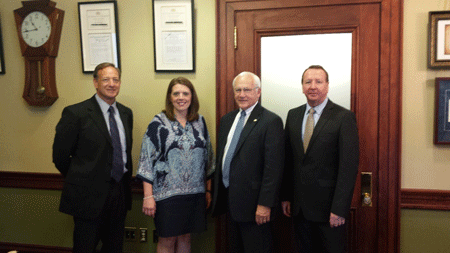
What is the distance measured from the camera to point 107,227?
201cm

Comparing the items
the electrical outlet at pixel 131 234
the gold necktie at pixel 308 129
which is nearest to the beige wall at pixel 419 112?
the gold necktie at pixel 308 129

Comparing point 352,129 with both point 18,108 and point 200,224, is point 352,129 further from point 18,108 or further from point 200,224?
point 18,108

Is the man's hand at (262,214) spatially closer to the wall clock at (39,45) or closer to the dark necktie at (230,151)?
the dark necktie at (230,151)

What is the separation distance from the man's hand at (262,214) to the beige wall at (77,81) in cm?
78

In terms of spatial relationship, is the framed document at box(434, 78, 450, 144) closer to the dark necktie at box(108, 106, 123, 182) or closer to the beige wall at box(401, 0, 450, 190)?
the beige wall at box(401, 0, 450, 190)

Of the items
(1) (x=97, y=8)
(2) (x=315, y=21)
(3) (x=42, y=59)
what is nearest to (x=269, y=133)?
(2) (x=315, y=21)

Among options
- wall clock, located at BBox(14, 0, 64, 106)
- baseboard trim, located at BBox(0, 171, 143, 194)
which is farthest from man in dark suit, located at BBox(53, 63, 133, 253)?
wall clock, located at BBox(14, 0, 64, 106)

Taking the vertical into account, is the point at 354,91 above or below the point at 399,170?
above

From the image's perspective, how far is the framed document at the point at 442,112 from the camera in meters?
2.00

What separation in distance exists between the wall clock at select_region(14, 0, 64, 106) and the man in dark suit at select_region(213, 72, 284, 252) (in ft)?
5.23

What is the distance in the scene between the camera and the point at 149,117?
2408 millimetres

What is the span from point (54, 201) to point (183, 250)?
4.18 ft

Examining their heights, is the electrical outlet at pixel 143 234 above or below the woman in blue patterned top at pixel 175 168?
below

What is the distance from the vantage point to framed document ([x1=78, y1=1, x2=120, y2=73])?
2377 mm
